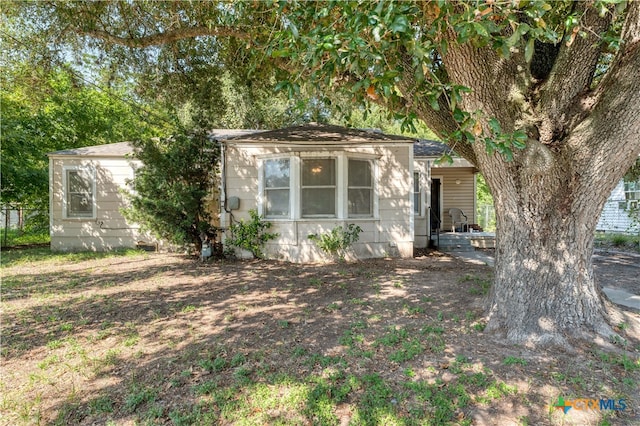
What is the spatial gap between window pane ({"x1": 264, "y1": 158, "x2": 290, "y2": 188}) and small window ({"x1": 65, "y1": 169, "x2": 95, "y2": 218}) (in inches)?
230

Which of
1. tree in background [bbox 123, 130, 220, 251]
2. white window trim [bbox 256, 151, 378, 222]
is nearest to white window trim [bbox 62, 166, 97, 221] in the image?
tree in background [bbox 123, 130, 220, 251]

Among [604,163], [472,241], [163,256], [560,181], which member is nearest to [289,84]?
[560,181]

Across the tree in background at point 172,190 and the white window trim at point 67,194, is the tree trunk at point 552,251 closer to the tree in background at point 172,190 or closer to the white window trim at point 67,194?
the tree in background at point 172,190

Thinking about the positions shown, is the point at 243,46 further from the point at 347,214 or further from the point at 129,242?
the point at 129,242

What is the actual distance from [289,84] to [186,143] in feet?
19.5

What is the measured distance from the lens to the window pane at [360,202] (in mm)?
8492

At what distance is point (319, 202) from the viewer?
838cm

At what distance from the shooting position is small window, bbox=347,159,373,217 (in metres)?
8.48

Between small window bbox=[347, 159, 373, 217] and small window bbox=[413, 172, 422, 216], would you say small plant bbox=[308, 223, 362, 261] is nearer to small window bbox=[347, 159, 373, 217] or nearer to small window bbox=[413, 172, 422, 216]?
small window bbox=[347, 159, 373, 217]

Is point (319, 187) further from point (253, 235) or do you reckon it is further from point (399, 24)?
point (399, 24)

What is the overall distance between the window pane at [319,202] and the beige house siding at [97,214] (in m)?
5.32

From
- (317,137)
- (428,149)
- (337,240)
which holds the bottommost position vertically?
(337,240)

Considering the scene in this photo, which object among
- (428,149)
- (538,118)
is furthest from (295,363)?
(428,149)

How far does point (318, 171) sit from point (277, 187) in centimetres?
107
